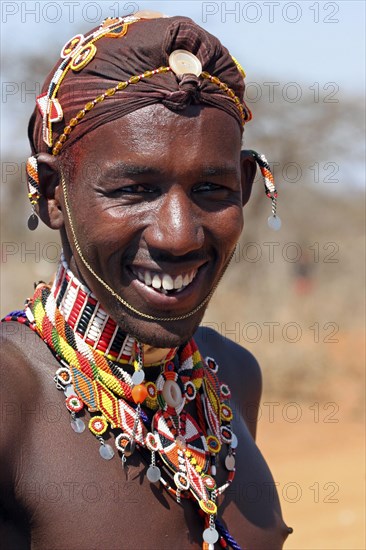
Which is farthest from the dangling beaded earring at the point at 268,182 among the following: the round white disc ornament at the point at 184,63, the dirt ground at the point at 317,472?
the dirt ground at the point at 317,472

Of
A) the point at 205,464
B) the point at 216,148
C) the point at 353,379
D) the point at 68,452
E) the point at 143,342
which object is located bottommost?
the point at 353,379

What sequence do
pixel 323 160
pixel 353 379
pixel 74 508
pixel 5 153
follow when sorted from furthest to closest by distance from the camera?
pixel 323 160, pixel 5 153, pixel 353 379, pixel 74 508

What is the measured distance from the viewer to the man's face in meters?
2.30

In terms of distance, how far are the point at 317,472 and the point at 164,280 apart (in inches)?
257

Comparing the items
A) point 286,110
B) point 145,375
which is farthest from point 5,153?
point 145,375

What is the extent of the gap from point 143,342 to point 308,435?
Answer: 743cm

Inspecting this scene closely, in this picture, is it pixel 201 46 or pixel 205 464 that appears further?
pixel 205 464

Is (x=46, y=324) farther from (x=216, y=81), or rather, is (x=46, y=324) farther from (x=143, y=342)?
(x=216, y=81)

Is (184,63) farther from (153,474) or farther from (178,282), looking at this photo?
(153,474)

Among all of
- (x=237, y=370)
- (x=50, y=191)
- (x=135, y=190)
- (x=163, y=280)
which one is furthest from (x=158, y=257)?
(x=237, y=370)

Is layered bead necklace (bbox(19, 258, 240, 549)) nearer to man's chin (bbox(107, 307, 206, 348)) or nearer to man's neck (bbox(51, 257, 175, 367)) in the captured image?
man's neck (bbox(51, 257, 175, 367))

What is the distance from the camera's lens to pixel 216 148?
2389mm

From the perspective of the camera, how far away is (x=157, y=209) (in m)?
2.32

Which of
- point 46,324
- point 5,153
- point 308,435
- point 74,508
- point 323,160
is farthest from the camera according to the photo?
point 323,160
